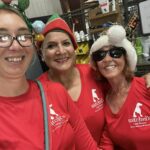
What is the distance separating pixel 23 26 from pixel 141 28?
1648 mm

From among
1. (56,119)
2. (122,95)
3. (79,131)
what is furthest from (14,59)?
(122,95)

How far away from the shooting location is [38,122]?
1.17 m

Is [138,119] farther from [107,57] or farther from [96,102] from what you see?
[107,57]

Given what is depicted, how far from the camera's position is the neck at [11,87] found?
3.93 feet

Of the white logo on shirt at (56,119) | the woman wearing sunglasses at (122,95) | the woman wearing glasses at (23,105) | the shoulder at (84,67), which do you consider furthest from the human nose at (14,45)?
the shoulder at (84,67)

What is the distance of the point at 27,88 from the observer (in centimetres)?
129

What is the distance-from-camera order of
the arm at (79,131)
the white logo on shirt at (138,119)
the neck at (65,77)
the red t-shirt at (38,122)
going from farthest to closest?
the neck at (65,77) → the white logo on shirt at (138,119) → the arm at (79,131) → the red t-shirt at (38,122)

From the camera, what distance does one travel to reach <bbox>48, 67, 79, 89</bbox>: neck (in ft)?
5.93

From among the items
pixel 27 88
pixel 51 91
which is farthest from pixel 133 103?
pixel 27 88

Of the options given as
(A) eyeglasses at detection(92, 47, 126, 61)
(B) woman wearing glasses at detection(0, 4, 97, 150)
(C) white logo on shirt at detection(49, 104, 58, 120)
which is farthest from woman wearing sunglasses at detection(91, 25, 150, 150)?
(C) white logo on shirt at detection(49, 104, 58, 120)

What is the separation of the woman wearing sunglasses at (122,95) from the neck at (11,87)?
1.98 ft

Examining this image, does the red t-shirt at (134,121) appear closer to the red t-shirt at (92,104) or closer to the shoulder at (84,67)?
the red t-shirt at (92,104)

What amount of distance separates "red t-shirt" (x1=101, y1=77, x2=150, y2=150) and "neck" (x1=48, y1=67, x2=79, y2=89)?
0.40m

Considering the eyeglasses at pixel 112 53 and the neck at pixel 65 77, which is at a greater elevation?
the eyeglasses at pixel 112 53
